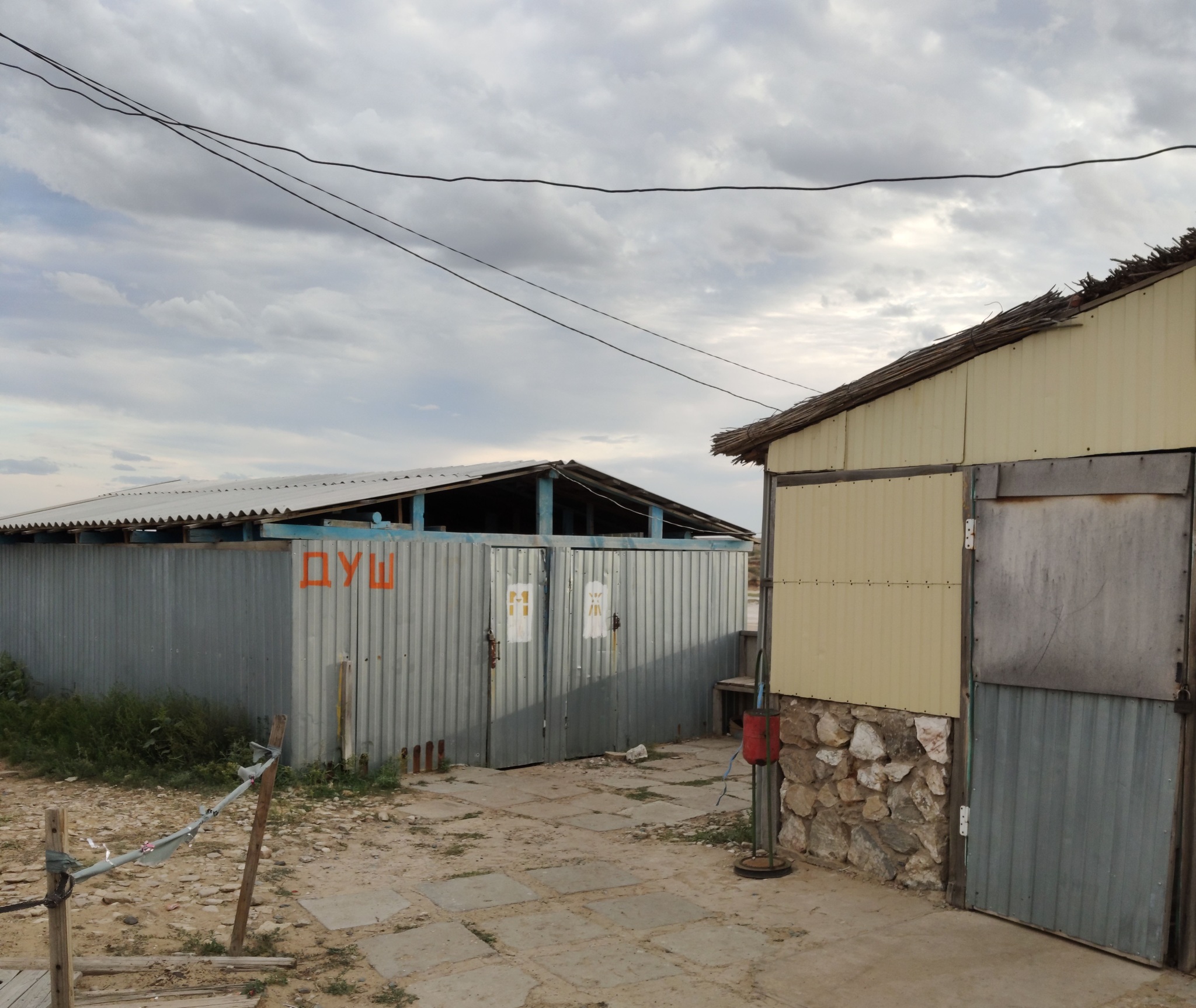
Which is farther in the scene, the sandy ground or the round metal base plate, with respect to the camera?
the round metal base plate

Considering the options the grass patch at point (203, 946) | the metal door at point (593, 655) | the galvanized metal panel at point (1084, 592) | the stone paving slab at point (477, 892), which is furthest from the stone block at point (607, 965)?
the metal door at point (593, 655)

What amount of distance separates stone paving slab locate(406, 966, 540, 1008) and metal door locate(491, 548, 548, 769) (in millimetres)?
5837

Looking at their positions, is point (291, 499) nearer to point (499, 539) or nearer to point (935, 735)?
point (499, 539)

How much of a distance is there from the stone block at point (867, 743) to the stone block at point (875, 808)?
0.26 meters

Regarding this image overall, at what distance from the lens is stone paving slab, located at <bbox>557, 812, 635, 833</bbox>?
8602 millimetres

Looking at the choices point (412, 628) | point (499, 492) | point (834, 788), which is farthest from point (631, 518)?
point (834, 788)

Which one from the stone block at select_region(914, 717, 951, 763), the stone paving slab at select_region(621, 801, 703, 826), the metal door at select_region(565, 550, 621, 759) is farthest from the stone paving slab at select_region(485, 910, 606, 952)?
the metal door at select_region(565, 550, 621, 759)

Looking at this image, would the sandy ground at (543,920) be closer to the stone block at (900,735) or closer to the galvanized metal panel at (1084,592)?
the stone block at (900,735)

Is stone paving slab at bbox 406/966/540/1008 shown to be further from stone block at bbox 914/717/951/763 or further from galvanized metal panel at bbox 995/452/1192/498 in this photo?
galvanized metal panel at bbox 995/452/1192/498

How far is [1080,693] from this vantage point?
5766 millimetres

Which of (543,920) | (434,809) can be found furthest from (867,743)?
(434,809)

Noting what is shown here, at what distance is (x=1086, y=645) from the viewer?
574 centimetres

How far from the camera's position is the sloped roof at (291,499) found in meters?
10.1

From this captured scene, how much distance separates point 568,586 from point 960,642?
5.99 meters
